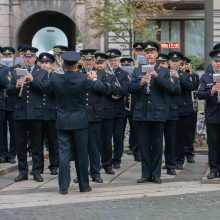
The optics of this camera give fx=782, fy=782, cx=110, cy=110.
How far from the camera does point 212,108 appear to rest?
12734 millimetres

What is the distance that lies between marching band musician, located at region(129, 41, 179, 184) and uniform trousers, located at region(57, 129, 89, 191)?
1.23m

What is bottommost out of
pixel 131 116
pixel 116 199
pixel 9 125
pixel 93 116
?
pixel 116 199

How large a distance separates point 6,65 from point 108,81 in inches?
93.5

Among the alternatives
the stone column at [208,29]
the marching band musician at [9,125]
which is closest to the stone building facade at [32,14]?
the stone column at [208,29]

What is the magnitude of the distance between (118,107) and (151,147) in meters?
2.07

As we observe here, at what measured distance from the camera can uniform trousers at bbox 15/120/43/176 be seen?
13.0 meters

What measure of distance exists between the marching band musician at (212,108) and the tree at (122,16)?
46.7 feet

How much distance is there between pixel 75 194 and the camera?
11531mm

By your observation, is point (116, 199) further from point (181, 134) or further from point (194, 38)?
point (194, 38)

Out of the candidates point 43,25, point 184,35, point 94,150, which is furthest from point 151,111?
point 43,25

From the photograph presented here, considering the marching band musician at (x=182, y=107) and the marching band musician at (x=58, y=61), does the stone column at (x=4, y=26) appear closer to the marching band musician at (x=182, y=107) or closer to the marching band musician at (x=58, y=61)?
the marching band musician at (x=182, y=107)

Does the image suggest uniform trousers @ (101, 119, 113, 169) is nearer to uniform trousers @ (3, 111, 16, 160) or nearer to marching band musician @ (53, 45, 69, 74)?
marching band musician @ (53, 45, 69, 74)

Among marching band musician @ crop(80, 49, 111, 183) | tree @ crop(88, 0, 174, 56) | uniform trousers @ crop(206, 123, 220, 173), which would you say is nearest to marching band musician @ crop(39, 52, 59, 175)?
marching band musician @ crop(80, 49, 111, 183)

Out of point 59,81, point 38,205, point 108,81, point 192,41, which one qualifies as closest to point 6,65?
point 108,81
